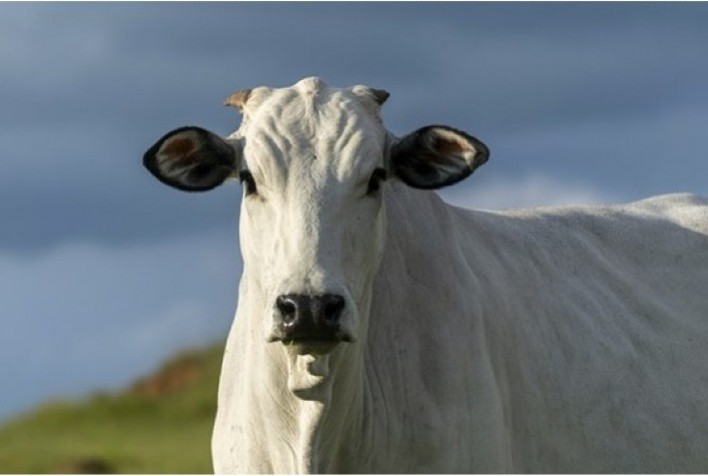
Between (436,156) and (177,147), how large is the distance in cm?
140

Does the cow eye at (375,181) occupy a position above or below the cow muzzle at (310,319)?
above

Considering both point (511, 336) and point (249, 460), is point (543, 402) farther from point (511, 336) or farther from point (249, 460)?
point (249, 460)

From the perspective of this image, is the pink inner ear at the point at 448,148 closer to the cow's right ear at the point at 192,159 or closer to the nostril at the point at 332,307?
the cow's right ear at the point at 192,159

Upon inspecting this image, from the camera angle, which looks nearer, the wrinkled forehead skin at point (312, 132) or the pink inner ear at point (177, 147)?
the wrinkled forehead skin at point (312, 132)

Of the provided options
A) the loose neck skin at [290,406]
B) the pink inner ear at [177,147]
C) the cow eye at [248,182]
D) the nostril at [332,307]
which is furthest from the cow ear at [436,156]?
the nostril at [332,307]

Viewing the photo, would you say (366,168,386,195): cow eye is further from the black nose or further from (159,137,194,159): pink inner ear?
(159,137,194,159): pink inner ear

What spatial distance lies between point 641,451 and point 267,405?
2887 millimetres

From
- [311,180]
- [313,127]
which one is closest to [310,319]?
[311,180]

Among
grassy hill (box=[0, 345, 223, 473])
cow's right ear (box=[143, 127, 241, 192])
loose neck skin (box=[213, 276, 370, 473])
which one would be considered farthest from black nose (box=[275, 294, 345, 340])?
grassy hill (box=[0, 345, 223, 473])

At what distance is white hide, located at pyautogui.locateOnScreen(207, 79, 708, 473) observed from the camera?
503 inches

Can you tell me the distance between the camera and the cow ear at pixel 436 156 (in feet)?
43.7

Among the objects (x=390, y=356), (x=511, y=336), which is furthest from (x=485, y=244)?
(x=390, y=356)

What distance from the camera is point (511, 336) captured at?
14367 mm

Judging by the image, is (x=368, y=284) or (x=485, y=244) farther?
(x=485, y=244)
